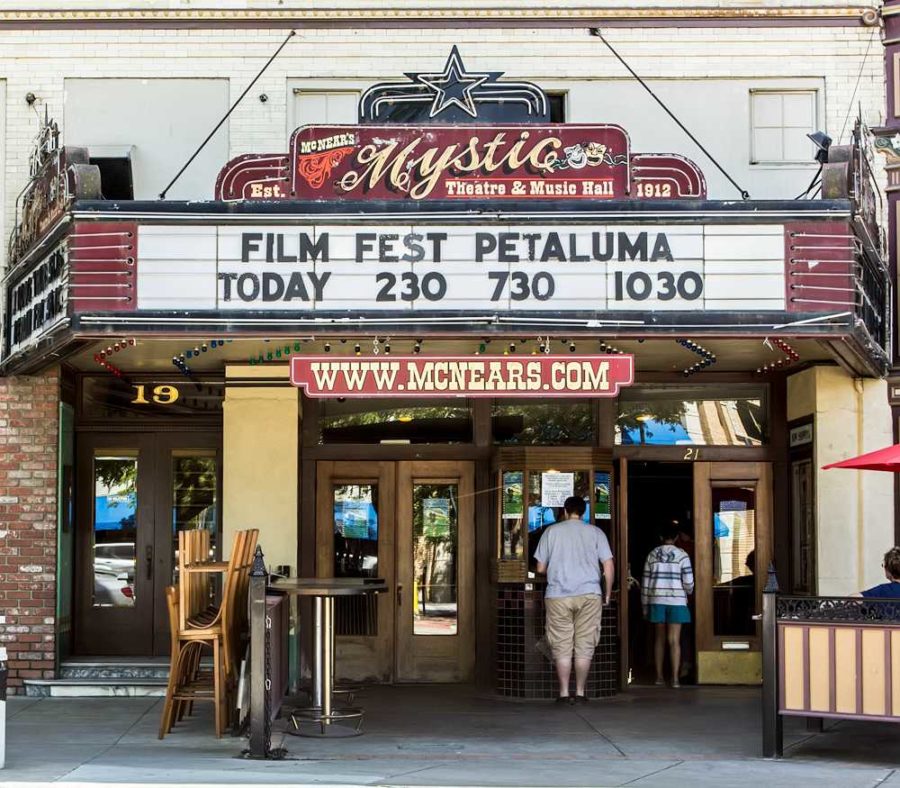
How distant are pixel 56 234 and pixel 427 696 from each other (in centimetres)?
563

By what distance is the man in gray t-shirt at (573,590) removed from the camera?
13273 millimetres

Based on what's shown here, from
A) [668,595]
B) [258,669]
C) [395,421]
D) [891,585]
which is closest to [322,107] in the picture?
[395,421]

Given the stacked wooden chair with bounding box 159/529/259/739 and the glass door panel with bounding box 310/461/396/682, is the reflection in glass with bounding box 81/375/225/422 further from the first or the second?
the stacked wooden chair with bounding box 159/529/259/739

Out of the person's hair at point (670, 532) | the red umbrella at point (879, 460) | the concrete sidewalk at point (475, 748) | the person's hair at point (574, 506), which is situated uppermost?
the red umbrella at point (879, 460)

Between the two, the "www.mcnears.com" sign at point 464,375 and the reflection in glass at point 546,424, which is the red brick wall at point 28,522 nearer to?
the "www.mcnears.com" sign at point 464,375

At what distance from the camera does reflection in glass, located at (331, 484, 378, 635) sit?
14.8 meters

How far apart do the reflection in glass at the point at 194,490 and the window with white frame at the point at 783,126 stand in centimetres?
646

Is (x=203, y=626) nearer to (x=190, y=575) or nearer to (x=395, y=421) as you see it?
(x=190, y=575)

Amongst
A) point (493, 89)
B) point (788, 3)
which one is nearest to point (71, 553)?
point (493, 89)

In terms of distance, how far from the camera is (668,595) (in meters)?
14.5

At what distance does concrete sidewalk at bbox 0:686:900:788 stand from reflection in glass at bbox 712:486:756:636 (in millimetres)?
1110

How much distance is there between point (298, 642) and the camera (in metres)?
14.5

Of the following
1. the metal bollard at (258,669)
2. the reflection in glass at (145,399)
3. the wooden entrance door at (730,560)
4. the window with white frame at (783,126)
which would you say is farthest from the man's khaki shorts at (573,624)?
the window with white frame at (783,126)

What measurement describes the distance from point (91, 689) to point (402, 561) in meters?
3.31
